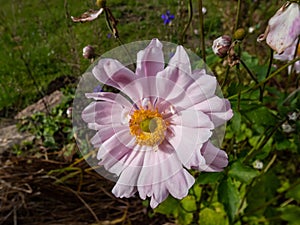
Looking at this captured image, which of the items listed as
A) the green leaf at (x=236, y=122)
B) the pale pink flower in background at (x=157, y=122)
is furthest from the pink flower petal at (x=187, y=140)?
the green leaf at (x=236, y=122)

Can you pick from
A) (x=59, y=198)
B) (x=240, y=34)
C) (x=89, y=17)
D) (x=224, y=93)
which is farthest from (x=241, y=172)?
(x=59, y=198)

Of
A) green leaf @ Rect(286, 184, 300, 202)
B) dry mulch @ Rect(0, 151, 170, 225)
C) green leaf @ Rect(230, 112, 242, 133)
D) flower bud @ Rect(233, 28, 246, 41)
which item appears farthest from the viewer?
dry mulch @ Rect(0, 151, 170, 225)

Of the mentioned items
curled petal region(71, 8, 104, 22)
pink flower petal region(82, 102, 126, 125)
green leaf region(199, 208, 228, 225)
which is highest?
curled petal region(71, 8, 104, 22)

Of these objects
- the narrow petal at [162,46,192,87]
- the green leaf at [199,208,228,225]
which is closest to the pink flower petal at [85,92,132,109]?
the narrow petal at [162,46,192,87]

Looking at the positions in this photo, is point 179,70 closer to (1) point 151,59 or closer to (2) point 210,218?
(1) point 151,59

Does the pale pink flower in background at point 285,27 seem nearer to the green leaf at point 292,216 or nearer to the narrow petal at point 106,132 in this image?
the narrow petal at point 106,132

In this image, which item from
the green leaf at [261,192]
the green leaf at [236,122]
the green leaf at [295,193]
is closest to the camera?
the green leaf at [236,122]

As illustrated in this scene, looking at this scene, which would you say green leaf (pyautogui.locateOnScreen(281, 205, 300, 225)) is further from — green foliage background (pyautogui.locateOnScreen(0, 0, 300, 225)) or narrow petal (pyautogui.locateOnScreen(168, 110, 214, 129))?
narrow petal (pyautogui.locateOnScreen(168, 110, 214, 129))

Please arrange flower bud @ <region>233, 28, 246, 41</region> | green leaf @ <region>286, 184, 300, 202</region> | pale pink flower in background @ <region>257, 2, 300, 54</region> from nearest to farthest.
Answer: pale pink flower in background @ <region>257, 2, 300, 54</region>
flower bud @ <region>233, 28, 246, 41</region>
green leaf @ <region>286, 184, 300, 202</region>
